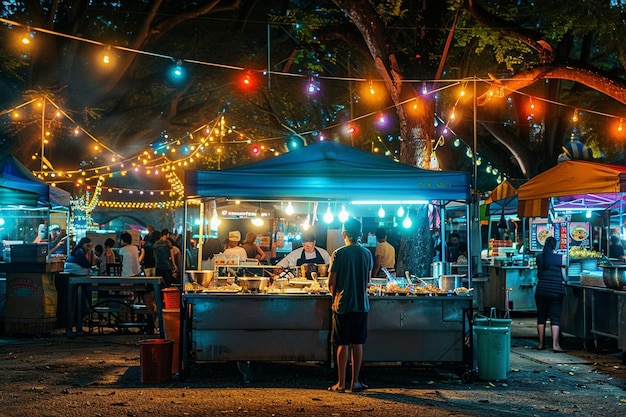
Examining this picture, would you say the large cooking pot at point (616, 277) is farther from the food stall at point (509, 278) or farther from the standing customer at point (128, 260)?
the standing customer at point (128, 260)

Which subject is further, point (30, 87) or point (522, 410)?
point (30, 87)

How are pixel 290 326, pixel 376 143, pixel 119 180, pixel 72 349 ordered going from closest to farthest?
1. pixel 290 326
2. pixel 72 349
3. pixel 376 143
4. pixel 119 180

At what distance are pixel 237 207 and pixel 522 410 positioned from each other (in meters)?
15.2

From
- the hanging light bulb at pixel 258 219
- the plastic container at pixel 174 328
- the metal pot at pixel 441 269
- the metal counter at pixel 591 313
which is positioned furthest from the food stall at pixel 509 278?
the plastic container at pixel 174 328

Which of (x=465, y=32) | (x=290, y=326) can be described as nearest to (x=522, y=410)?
(x=290, y=326)

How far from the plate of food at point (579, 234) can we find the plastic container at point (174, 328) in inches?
463

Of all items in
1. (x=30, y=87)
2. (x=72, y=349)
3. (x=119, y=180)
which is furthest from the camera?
(x=119, y=180)

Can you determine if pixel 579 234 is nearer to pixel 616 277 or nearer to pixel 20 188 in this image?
pixel 616 277

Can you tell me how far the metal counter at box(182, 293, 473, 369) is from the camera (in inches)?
380

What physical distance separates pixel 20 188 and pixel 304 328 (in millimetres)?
8042

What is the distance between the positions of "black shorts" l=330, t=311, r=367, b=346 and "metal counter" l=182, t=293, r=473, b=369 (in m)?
0.78

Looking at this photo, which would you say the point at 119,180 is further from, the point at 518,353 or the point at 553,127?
the point at 518,353

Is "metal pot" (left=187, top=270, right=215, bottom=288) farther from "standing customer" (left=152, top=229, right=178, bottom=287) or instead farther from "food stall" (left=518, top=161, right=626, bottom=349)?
"standing customer" (left=152, top=229, right=178, bottom=287)

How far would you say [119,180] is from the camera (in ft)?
135
